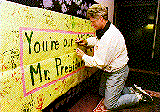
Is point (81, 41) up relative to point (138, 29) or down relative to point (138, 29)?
down

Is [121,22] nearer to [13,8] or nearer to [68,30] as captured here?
[68,30]

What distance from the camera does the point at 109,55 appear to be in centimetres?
130

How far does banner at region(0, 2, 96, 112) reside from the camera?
74 centimetres

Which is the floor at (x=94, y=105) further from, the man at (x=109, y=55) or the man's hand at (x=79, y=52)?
the man's hand at (x=79, y=52)

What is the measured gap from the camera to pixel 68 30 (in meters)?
1.23

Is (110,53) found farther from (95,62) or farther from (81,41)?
(81,41)

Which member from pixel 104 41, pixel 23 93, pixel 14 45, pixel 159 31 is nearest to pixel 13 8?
pixel 14 45

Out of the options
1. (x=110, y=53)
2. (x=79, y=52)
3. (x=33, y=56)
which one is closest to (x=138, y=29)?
(x=110, y=53)

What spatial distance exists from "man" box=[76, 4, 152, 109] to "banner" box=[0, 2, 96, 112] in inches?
8.4

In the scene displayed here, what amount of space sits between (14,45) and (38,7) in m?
0.36

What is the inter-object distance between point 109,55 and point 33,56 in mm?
754

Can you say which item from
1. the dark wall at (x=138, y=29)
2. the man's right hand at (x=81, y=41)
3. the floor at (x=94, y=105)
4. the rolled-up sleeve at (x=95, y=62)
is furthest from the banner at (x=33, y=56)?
the dark wall at (x=138, y=29)

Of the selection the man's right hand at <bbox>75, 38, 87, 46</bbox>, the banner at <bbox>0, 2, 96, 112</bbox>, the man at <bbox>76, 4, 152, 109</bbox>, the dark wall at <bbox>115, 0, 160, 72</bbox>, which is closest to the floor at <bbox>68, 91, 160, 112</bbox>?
the man at <bbox>76, 4, 152, 109</bbox>

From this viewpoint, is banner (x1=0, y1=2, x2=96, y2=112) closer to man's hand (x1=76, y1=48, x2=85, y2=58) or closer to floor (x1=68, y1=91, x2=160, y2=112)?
man's hand (x1=76, y1=48, x2=85, y2=58)
